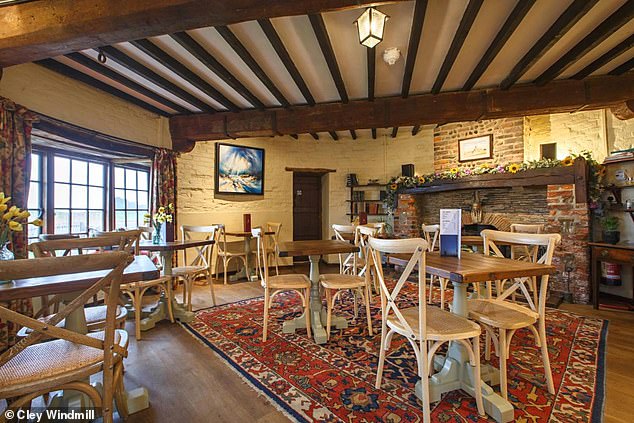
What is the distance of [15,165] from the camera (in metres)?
2.37

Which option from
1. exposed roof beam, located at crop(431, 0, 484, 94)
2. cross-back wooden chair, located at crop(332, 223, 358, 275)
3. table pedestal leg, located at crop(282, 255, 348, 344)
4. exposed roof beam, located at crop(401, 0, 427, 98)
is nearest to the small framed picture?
exposed roof beam, located at crop(431, 0, 484, 94)

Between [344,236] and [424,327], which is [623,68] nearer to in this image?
[344,236]

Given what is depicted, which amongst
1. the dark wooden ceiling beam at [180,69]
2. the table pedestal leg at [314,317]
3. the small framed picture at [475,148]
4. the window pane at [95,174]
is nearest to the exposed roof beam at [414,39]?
the table pedestal leg at [314,317]

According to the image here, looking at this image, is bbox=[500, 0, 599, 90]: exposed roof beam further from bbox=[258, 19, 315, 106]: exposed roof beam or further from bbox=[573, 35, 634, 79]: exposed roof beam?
bbox=[258, 19, 315, 106]: exposed roof beam

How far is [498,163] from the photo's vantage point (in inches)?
187

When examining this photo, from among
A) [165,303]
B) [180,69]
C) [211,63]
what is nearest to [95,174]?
[180,69]

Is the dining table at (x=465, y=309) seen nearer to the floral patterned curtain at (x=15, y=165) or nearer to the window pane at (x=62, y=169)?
the floral patterned curtain at (x=15, y=165)

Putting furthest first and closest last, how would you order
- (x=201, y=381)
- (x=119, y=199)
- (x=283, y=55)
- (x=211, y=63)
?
(x=119, y=199)
(x=211, y=63)
(x=283, y=55)
(x=201, y=381)

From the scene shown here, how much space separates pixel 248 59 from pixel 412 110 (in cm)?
206

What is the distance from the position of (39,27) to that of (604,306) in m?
5.70

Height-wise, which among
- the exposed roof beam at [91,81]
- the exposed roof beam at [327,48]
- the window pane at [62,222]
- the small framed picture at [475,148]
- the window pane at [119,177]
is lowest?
the window pane at [62,222]

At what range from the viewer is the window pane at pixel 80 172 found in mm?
3547

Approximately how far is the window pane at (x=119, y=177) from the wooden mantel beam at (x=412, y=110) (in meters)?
0.85

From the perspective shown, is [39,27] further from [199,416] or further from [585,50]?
[585,50]
